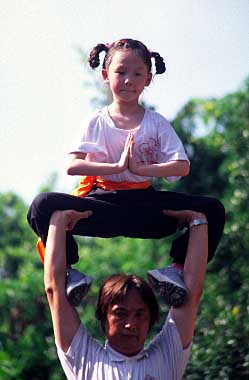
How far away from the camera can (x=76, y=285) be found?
479 centimetres

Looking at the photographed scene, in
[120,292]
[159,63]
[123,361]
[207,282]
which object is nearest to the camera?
[123,361]

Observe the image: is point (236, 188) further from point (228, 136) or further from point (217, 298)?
point (217, 298)

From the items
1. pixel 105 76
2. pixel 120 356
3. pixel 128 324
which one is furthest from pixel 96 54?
pixel 120 356

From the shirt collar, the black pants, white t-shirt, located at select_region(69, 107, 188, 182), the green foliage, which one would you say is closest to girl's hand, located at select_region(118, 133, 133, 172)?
white t-shirt, located at select_region(69, 107, 188, 182)

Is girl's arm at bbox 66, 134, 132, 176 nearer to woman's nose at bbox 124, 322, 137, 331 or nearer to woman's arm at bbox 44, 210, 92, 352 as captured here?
woman's arm at bbox 44, 210, 92, 352

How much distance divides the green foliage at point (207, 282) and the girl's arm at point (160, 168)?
12.9 feet

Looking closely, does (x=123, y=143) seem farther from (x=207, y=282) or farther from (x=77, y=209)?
(x=207, y=282)

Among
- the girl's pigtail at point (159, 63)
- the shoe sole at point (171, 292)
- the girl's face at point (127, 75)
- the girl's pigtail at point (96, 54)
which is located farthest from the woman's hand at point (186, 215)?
the girl's pigtail at point (96, 54)

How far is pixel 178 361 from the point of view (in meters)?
4.87

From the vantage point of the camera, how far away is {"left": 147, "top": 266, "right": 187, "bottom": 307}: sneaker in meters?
4.86

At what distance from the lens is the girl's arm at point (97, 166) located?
185 inches

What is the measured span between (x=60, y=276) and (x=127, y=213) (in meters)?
0.44

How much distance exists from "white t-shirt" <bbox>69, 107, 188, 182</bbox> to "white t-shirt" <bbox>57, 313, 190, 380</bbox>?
0.77 m

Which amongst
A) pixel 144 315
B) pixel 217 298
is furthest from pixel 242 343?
pixel 144 315
